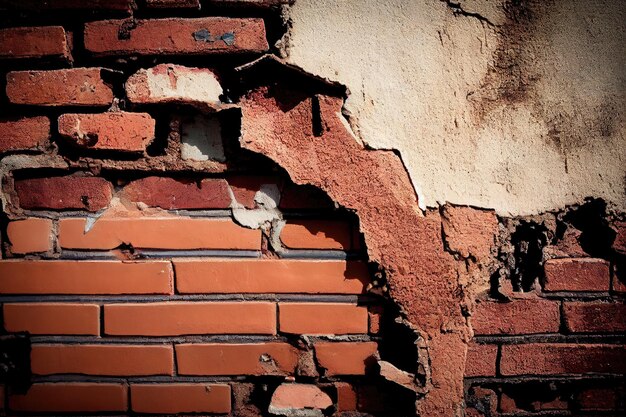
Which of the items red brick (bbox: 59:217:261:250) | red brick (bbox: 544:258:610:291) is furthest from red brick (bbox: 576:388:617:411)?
red brick (bbox: 59:217:261:250)

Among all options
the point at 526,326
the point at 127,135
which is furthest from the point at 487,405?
the point at 127,135

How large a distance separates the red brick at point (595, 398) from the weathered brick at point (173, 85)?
1227 mm

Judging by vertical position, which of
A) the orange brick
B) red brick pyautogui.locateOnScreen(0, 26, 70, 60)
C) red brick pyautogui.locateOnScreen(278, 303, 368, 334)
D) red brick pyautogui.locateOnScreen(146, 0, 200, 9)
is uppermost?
red brick pyautogui.locateOnScreen(146, 0, 200, 9)

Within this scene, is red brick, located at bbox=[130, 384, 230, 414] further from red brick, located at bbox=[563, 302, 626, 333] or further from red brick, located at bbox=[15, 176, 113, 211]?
red brick, located at bbox=[563, 302, 626, 333]

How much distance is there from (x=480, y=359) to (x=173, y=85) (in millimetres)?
1053

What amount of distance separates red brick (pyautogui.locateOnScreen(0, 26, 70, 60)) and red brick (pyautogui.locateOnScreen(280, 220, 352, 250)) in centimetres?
71

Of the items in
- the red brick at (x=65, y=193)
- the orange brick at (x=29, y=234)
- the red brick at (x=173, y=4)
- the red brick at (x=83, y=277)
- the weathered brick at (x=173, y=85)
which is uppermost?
the red brick at (x=173, y=4)

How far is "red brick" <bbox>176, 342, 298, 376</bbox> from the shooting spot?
975 mm

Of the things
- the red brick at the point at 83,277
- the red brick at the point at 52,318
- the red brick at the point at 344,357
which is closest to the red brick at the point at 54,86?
the red brick at the point at 83,277

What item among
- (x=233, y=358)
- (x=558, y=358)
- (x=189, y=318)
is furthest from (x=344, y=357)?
(x=558, y=358)

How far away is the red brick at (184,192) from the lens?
97 centimetres

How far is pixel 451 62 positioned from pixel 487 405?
0.90 metres

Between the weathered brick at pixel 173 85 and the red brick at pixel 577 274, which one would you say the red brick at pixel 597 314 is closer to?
the red brick at pixel 577 274

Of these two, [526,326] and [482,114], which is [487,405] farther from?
[482,114]
